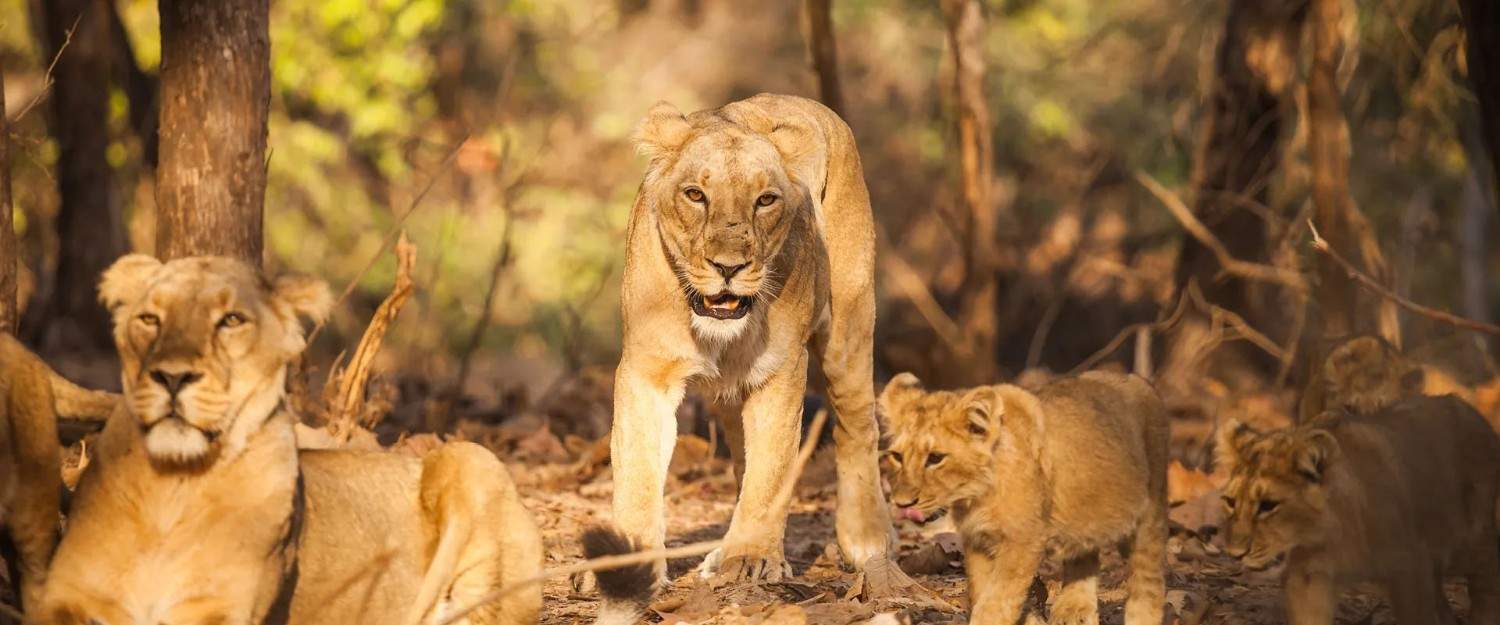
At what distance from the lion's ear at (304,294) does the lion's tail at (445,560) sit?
2.54 ft

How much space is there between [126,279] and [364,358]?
3871 mm

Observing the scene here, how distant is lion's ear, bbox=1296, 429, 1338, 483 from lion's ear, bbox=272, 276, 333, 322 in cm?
295

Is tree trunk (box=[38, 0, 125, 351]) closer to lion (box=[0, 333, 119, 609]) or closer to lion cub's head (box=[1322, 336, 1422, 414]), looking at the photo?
lion cub's head (box=[1322, 336, 1422, 414])

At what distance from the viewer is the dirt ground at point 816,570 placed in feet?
19.7

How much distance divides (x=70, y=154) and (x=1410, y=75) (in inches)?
415

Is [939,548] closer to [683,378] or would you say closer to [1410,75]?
[683,378]

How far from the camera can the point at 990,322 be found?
44.0 ft

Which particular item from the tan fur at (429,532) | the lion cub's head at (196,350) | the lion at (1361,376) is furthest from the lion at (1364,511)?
the lion cub's head at (196,350)

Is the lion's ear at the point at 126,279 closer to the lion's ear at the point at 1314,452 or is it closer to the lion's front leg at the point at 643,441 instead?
the lion's front leg at the point at 643,441

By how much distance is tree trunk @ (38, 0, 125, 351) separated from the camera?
45.3 feet

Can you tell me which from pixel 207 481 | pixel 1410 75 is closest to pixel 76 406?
pixel 207 481

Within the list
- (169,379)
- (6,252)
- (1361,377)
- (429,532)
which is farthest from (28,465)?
(1361,377)

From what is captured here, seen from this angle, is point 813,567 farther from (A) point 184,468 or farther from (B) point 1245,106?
(B) point 1245,106

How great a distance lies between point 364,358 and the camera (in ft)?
26.1
